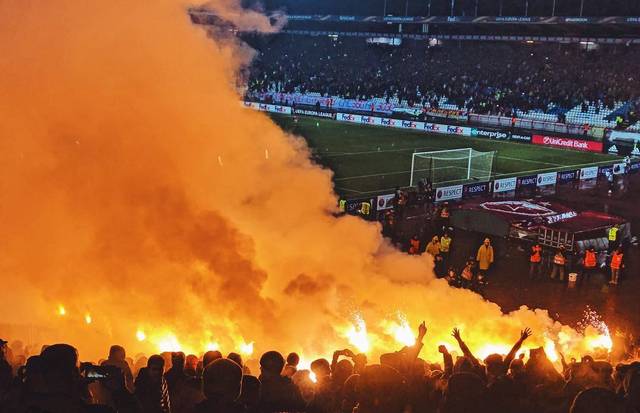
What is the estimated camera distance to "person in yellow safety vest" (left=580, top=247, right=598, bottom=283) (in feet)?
46.3

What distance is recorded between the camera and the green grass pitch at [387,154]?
82.3 ft

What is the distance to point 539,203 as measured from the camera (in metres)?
18.5

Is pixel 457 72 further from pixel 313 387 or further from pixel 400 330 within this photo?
pixel 313 387

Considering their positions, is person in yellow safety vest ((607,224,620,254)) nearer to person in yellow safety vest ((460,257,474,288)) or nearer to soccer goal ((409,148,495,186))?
person in yellow safety vest ((460,257,474,288))

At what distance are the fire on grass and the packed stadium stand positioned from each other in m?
28.6

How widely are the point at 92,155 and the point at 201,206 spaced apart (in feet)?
5.84

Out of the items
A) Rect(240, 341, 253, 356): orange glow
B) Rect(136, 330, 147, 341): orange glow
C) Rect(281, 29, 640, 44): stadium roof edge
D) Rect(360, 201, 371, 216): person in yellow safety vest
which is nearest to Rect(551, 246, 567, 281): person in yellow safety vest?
Rect(360, 201, 371, 216): person in yellow safety vest

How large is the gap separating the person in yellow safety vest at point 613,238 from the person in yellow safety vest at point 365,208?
548 centimetres

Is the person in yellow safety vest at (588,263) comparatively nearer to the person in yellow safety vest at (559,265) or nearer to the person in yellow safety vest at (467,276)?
the person in yellow safety vest at (559,265)

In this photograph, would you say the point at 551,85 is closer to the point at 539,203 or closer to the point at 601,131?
the point at 601,131

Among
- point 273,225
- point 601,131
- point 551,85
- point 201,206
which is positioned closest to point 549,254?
point 273,225

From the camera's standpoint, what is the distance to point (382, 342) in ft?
29.4

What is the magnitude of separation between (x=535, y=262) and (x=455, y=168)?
1156 cm

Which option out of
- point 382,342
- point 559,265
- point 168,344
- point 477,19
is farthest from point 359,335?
point 477,19
